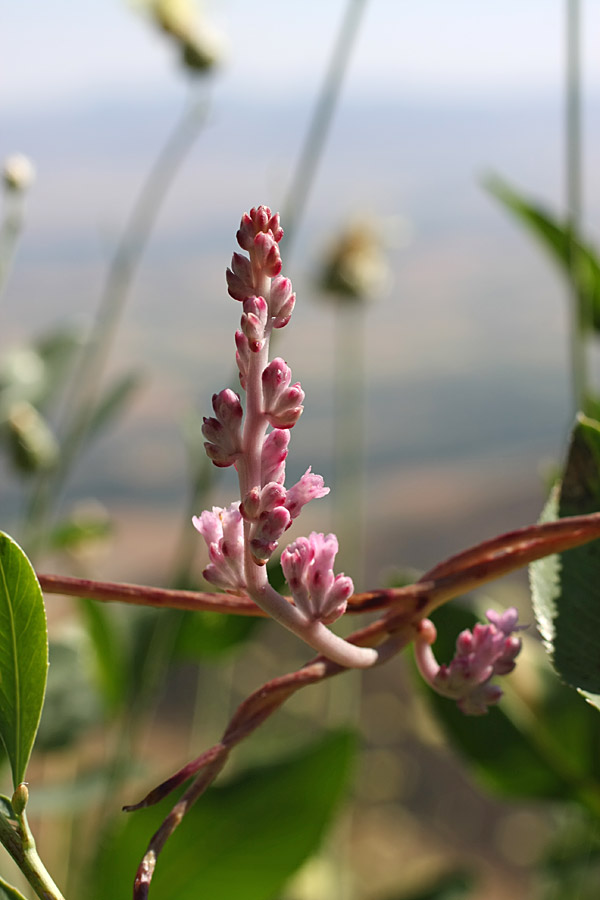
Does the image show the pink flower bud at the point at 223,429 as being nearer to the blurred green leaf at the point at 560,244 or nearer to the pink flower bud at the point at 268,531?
the pink flower bud at the point at 268,531

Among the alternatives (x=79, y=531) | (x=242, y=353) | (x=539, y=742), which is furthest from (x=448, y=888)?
(x=242, y=353)

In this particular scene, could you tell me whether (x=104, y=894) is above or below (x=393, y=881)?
above

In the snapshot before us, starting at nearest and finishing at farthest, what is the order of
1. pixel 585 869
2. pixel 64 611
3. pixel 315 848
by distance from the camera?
1. pixel 315 848
2. pixel 585 869
3. pixel 64 611

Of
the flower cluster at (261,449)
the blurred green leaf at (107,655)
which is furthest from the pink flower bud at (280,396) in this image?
the blurred green leaf at (107,655)

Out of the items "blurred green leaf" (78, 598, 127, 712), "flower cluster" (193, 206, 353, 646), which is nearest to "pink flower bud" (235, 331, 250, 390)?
"flower cluster" (193, 206, 353, 646)

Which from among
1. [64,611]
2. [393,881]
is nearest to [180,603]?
[64,611]

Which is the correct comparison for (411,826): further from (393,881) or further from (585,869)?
(585,869)

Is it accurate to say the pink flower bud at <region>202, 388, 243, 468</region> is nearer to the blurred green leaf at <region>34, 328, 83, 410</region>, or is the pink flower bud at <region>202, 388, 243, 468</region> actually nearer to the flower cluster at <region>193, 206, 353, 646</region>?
the flower cluster at <region>193, 206, 353, 646</region>
